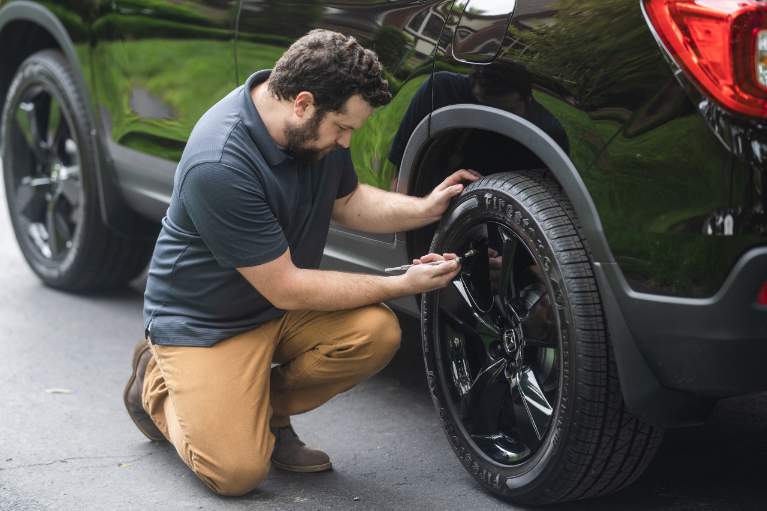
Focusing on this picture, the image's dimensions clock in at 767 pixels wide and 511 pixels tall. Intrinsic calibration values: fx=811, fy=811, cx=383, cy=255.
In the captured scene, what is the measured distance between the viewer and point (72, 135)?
3.77 metres

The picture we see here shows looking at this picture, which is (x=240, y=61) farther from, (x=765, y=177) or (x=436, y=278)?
(x=765, y=177)

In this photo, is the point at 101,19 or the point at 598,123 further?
the point at 101,19

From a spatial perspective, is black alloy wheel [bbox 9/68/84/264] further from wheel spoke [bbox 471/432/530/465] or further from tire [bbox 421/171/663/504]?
wheel spoke [bbox 471/432/530/465]

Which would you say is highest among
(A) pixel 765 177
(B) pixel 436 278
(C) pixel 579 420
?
(A) pixel 765 177

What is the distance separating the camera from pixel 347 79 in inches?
79.0

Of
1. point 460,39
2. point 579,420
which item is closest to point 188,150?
point 460,39

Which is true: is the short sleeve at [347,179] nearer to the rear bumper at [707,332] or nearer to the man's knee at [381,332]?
the man's knee at [381,332]

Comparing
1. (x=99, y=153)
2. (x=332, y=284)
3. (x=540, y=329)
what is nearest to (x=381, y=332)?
(x=332, y=284)

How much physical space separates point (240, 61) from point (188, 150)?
616mm

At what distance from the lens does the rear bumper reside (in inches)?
58.4

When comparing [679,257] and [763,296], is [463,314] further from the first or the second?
[763,296]

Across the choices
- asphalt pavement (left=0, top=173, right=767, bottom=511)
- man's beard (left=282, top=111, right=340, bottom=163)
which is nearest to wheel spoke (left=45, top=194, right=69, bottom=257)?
asphalt pavement (left=0, top=173, right=767, bottom=511)

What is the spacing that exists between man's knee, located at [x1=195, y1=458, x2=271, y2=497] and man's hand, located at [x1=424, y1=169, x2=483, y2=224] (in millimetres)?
816

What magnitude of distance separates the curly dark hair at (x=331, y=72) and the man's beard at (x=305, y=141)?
0.04m
